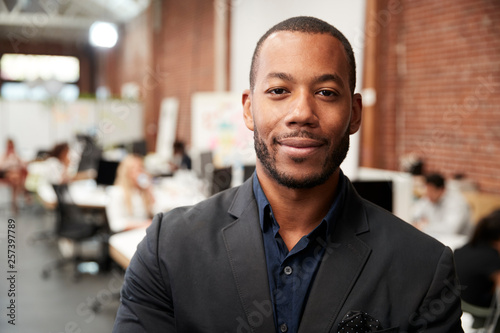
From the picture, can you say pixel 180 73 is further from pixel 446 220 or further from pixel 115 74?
pixel 446 220

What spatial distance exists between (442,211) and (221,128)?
14.0 ft

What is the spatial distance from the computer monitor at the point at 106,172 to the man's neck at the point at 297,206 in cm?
496

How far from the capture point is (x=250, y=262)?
3.80 ft

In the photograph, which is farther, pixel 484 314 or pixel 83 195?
pixel 83 195

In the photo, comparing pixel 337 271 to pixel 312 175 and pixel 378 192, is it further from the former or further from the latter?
pixel 378 192

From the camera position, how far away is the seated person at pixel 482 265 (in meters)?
3.21

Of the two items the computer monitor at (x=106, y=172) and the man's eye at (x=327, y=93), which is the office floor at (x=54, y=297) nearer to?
the computer monitor at (x=106, y=172)

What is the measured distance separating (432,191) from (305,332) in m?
3.74

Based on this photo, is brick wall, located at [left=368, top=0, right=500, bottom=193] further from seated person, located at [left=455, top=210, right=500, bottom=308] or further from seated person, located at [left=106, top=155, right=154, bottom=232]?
seated person, located at [left=106, top=155, right=154, bottom=232]

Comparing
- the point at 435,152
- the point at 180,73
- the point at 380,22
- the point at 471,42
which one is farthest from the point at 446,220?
the point at 180,73

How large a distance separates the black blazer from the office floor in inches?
99.1

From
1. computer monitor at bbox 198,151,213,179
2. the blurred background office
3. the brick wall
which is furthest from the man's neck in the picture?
computer monitor at bbox 198,151,213,179

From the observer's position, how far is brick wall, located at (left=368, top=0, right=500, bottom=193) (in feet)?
15.8

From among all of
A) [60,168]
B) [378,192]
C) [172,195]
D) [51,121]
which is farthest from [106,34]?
[378,192]
